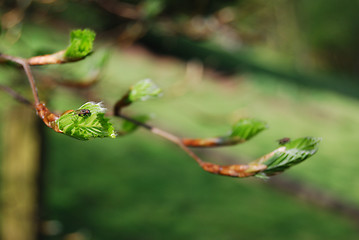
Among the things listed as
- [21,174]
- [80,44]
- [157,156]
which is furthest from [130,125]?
[157,156]

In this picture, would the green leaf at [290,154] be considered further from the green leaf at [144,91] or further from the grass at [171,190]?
the grass at [171,190]

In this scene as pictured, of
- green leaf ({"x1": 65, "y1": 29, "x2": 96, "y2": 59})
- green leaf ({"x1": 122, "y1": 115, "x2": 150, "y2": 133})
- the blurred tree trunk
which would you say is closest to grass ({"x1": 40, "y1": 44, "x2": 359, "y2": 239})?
the blurred tree trunk

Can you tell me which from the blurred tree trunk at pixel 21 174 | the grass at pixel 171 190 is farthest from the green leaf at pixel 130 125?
the blurred tree trunk at pixel 21 174

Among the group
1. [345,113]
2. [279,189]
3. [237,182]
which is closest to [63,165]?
[237,182]

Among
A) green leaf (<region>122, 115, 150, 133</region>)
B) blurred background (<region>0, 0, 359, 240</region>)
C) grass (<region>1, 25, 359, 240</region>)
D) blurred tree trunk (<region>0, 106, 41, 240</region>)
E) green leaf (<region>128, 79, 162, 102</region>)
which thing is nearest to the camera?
green leaf (<region>128, 79, 162, 102</region>)

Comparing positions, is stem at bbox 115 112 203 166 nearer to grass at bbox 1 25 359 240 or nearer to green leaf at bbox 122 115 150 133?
green leaf at bbox 122 115 150 133

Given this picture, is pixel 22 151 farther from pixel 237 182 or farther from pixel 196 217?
pixel 237 182
